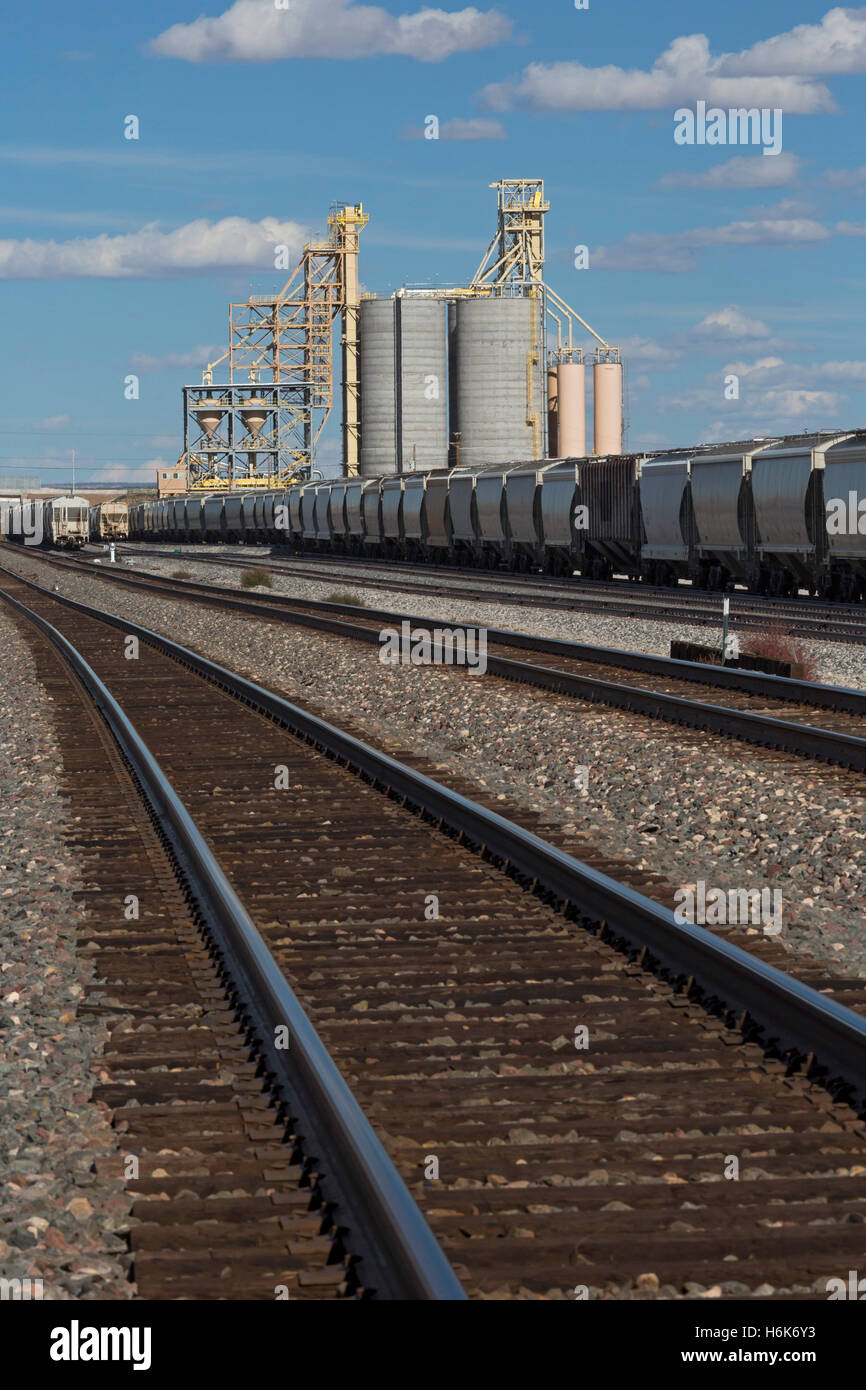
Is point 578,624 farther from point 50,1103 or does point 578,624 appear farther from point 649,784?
point 50,1103

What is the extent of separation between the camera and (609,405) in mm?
110438

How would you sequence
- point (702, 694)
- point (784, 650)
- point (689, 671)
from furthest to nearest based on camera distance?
point (784, 650) < point (689, 671) < point (702, 694)

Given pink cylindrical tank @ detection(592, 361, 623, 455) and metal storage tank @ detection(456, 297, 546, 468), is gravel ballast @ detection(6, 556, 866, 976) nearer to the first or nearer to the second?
metal storage tank @ detection(456, 297, 546, 468)

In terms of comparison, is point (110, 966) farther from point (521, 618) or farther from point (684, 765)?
point (521, 618)

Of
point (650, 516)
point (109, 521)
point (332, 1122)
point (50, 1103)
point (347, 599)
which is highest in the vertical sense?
point (109, 521)

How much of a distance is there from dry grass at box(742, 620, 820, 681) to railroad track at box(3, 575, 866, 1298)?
10732mm

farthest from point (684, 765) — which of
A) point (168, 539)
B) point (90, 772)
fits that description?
point (168, 539)

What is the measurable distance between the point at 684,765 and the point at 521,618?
703 inches

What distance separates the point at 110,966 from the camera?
25.8ft

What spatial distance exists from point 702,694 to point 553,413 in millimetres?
96150

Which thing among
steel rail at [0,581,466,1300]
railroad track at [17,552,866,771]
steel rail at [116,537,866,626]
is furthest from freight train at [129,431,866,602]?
steel rail at [0,581,466,1300]

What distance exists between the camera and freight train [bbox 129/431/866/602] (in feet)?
105

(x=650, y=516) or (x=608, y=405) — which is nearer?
(x=650, y=516)

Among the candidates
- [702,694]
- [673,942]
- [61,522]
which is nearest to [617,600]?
→ [702,694]
